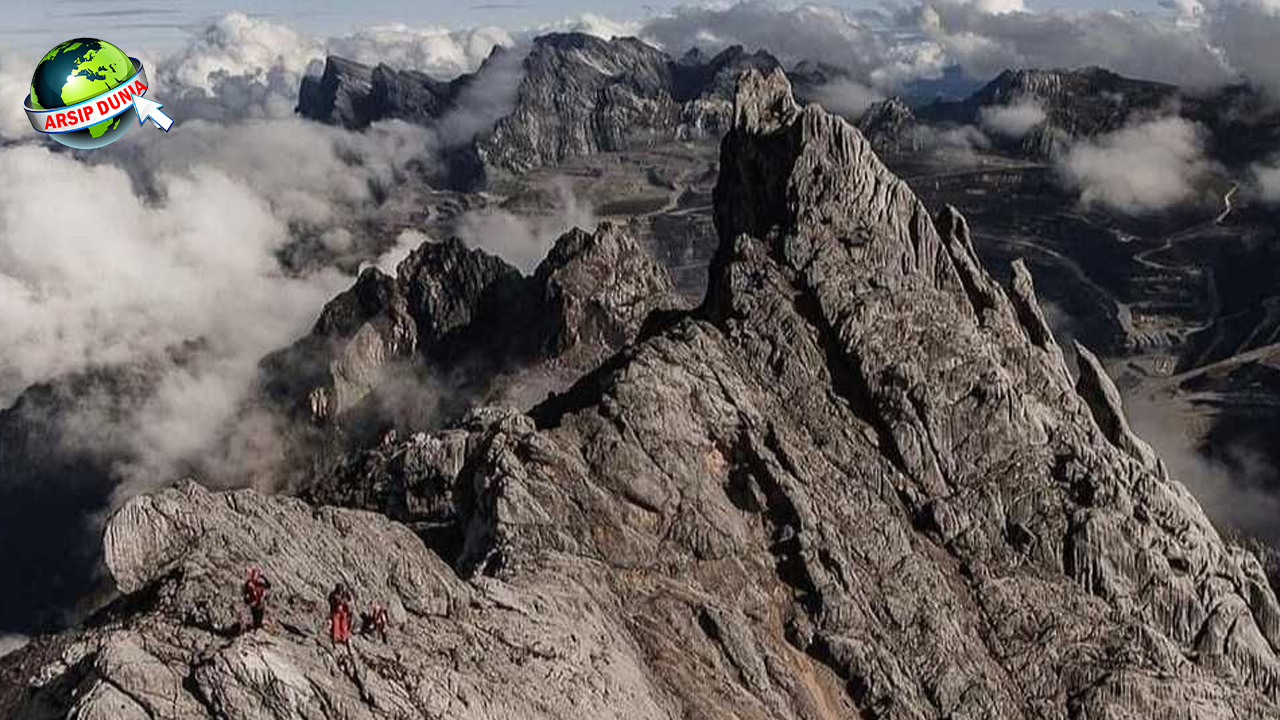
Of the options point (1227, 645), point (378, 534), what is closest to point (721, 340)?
point (378, 534)

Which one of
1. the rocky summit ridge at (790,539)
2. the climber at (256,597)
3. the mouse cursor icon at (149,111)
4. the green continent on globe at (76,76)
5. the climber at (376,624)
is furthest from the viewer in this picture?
the green continent on globe at (76,76)

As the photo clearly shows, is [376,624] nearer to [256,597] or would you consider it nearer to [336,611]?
[336,611]

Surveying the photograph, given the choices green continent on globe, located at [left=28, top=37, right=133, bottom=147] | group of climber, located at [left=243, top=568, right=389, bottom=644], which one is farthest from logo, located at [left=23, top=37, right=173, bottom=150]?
group of climber, located at [left=243, top=568, right=389, bottom=644]

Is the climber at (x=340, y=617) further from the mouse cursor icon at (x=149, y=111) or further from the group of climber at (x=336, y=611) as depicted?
the mouse cursor icon at (x=149, y=111)

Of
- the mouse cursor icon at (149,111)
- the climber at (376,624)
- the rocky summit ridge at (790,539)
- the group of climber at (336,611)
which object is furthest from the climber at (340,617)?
the mouse cursor icon at (149,111)

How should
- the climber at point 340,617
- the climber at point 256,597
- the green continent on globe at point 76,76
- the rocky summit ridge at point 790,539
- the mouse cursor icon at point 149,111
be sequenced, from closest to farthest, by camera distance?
1. the climber at point 256,597
2. the climber at point 340,617
3. the rocky summit ridge at point 790,539
4. the mouse cursor icon at point 149,111
5. the green continent on globe at point 76,76

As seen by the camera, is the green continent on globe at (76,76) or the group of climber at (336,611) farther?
the green continent on globe at (76,76)

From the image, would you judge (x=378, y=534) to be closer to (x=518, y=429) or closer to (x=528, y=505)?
(x=528, y=505)
